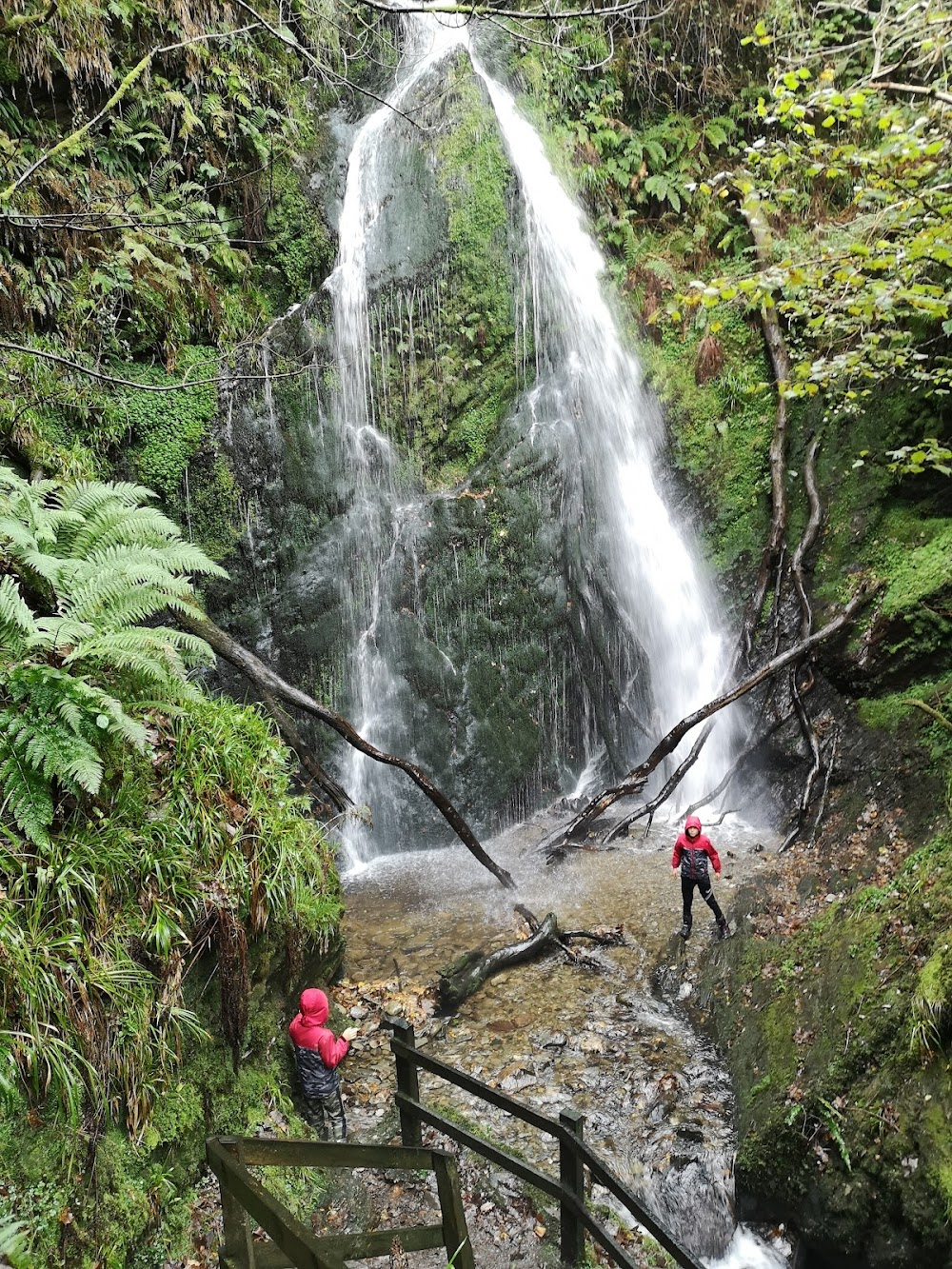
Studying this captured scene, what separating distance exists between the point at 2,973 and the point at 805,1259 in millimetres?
4520

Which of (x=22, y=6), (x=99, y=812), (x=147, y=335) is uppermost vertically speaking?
(x=22, y=6)

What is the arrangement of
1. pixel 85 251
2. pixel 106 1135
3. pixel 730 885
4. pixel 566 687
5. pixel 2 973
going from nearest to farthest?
pixel 2 973, pixel 106 1135, pixel 730 885, pixel 85 251, pixel 566 687

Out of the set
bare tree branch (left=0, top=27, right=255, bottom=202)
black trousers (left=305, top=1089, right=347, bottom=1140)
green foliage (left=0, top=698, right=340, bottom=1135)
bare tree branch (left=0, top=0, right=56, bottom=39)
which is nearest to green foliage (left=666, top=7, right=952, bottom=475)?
bare tree branch (left=0, top=27, right=255, bottom=202)

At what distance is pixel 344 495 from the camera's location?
10.9 metres

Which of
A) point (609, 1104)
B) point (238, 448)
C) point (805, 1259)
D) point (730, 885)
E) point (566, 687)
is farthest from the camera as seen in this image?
point (566, 687)

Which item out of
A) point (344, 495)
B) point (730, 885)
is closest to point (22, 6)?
point (344, 495)

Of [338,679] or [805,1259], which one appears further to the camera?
[338,679]

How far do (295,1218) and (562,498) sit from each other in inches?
380

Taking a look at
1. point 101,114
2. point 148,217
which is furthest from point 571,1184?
point 148,217

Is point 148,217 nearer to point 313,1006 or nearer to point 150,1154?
point 313,1006

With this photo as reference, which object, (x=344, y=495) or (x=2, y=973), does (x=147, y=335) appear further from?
(x=2, y=973)

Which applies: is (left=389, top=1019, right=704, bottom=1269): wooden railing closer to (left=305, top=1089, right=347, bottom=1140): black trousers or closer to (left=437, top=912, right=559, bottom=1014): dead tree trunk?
(left=305, top=1089, right=347, bottom=1140): black trousers

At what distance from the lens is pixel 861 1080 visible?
4.39 meters

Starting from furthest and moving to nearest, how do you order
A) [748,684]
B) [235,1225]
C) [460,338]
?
1. [460,338]
2. [748,684]
3. [235,1225]
